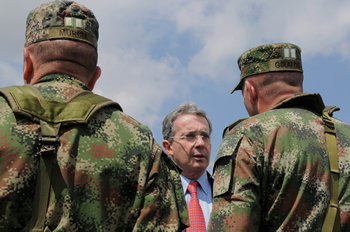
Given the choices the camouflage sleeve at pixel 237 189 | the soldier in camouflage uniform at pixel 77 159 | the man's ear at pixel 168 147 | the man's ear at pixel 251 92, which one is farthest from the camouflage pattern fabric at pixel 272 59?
the man's ear at pixel 168 147

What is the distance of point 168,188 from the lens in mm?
2490

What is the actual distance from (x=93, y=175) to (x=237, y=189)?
118 centimetres

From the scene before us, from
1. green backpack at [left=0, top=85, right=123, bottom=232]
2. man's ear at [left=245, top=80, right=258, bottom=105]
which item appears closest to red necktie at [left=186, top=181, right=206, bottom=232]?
man's ear at [left=245, top=80, right=258, bottom=105]

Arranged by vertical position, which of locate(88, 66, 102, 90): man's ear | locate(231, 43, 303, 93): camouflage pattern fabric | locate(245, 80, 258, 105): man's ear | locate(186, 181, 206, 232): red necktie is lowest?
locate(186, 181, 206, 232): red necktie

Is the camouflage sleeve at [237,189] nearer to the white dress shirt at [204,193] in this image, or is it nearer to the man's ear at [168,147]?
the white dress shirt at [204,193]

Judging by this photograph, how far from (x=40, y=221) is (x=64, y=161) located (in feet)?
1.19

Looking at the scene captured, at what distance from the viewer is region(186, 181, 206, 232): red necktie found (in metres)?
4.42

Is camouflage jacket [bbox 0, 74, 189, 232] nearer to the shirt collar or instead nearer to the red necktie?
the red necktie

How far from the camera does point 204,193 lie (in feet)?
16.6

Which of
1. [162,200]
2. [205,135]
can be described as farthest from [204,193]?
[162,200]

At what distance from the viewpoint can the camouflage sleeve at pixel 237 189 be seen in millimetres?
2744

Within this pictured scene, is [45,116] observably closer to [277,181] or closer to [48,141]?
[48,141]

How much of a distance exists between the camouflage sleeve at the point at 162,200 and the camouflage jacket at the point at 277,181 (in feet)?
1.62

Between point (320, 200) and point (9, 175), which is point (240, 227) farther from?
point (9, 175)
